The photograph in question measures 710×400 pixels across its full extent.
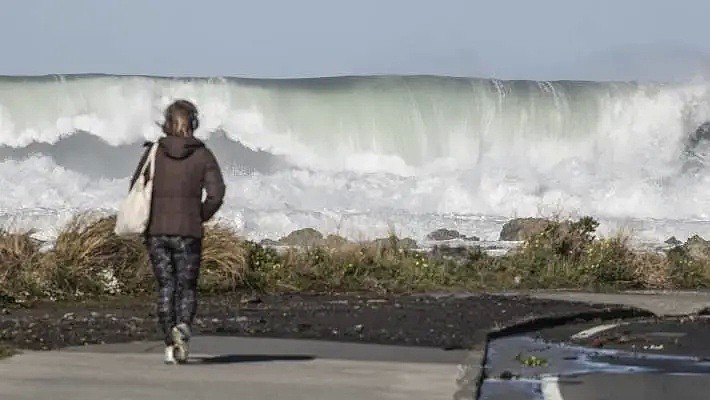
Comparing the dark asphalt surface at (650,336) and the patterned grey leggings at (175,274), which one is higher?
the patterned grey leggings at (175,274)

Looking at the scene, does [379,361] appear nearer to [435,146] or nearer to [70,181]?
[70,181]

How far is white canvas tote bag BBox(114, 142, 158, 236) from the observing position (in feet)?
39.4

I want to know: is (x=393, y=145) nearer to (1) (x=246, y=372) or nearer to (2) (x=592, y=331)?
(2) (x=592, y=331)

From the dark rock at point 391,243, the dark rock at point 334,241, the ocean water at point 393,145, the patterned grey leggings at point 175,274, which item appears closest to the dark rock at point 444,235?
the ocean water at point 393,145

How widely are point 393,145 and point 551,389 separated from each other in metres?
41.4

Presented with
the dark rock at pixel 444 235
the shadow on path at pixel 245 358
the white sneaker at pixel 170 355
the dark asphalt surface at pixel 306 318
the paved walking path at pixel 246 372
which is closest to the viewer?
the paved walking path at pixel 246 372

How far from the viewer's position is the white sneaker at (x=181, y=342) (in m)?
11.9

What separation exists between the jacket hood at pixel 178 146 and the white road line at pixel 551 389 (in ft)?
9.10

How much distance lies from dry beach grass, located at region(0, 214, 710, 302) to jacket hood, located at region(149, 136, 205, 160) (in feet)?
18.4

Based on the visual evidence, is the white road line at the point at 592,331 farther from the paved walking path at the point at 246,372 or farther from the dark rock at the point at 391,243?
the dark rock at the point at 391,243

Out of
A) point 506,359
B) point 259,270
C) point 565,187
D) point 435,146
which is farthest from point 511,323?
point 435,146

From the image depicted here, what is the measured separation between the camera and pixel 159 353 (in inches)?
506

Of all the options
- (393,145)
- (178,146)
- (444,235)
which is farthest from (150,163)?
(393,145)

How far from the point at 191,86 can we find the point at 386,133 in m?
6.05
